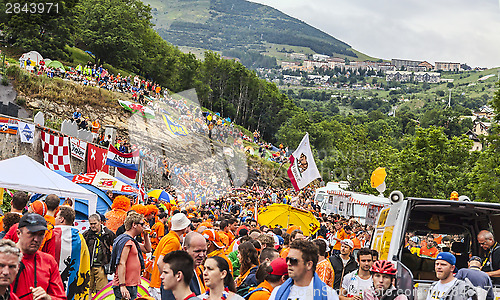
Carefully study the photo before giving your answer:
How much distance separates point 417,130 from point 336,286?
1388 inches

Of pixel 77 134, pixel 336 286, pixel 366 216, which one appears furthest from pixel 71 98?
pixel 336 286

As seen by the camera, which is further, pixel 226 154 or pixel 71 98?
pixel 226 154

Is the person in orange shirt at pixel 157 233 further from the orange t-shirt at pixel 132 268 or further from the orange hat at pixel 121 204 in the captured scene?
the orange t-shirt at pixel 132 268

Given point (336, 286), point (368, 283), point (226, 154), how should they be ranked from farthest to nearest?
point (226, 154) → point (336, 286) → point (368, 283)

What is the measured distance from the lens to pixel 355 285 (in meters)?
7.30

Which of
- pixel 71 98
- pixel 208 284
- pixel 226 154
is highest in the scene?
pixel 208 284

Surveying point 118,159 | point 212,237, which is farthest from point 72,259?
point 118,159

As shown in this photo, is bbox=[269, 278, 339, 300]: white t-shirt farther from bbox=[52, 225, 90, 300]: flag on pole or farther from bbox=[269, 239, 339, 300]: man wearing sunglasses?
bbox=[52, 225, 90, 300]: flag on pole

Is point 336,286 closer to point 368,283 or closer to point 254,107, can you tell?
point 368,283

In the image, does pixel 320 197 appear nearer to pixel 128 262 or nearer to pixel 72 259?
pixel 128 262

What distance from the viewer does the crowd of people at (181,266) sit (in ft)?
15.6

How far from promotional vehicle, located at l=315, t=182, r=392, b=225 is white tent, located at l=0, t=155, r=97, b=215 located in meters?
21.6

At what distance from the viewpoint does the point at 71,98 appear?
4653 cm

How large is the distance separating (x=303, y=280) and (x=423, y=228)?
552 centimetres
